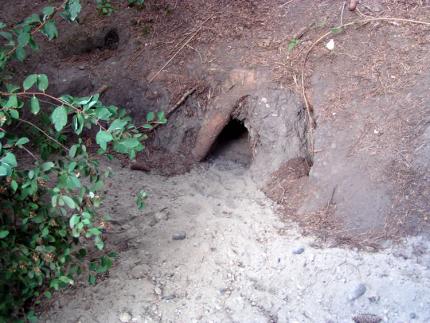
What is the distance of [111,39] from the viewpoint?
16.4 ft

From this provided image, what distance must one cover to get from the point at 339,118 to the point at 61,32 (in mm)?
2854

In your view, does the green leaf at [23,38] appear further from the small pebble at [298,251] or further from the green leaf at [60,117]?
the small pebble at [298,251]

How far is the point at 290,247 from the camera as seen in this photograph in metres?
3.49

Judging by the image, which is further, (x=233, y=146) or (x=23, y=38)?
(x=233, y=146)

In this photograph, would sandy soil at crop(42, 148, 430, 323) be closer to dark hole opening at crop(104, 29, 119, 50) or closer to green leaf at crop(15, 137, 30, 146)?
green leaf at crop(15, 137, 30, 146)

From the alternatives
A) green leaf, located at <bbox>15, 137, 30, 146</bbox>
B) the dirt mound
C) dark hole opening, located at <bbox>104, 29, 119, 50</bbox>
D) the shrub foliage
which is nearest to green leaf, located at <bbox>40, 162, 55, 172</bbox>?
the shrub foliage

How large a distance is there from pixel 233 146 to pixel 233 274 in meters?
1.84

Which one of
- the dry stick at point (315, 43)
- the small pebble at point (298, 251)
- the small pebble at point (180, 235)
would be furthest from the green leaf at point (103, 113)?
the dry stick at point (315, 43)

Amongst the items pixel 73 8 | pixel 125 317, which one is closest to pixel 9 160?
pixel 73 8

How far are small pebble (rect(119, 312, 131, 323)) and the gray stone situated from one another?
1353mm

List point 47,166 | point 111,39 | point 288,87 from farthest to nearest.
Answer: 1. point 111,39
2. point 288,87
3. point 47,166

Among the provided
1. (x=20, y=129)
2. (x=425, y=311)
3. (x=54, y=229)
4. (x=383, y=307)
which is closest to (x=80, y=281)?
(x=54, y=229)

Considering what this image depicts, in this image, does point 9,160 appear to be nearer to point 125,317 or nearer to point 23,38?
point 23,38

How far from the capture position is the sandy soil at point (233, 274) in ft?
9.72
